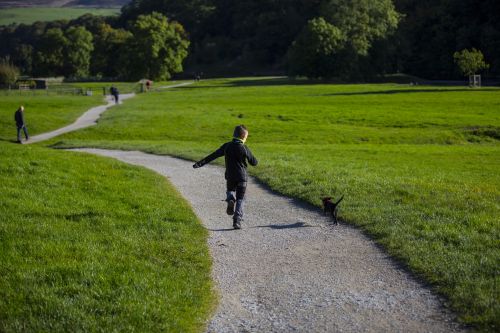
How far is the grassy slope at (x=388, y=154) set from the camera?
9.76 m

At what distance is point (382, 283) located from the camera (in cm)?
880

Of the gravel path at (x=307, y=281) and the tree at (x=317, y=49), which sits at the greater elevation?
the tree at (x=317, y=49)

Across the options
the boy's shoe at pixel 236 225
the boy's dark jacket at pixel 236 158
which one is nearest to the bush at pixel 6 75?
the boy's dark jacket at pixel 236 158

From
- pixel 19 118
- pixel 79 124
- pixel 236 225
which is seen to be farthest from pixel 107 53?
pixel 236 225

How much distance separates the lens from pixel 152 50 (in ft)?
354

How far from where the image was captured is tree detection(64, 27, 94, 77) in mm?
140375

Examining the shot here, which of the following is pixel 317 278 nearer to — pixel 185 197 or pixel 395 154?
pixel 185 197

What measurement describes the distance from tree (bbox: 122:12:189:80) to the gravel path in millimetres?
98891

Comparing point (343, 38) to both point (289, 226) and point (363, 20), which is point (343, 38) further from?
point (289, 226)

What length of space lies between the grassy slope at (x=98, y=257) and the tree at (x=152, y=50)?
3716 inches

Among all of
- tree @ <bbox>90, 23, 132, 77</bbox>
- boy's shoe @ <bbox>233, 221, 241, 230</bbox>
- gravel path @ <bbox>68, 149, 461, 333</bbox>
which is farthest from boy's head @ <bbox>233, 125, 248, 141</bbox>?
tree @ <bbox>90, 23, 132, 77</bbox>

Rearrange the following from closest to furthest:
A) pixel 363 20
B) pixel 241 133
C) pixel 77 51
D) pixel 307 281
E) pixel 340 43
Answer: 1. pixel 307 281
2. pixel 241 133
3. pixel 340 43
4. pixel 363 20
5. pixel 77 51

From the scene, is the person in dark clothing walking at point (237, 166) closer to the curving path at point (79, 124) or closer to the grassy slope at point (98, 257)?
the grassy slope at point (98, 257)

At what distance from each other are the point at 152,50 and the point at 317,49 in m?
30.2
